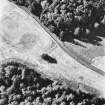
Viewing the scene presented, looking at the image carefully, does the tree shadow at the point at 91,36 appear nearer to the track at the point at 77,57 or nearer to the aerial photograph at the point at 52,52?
the aerial photograph at the point at 52,52

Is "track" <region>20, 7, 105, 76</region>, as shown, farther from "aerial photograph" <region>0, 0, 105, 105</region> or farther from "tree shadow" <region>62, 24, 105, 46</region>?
"tree shadow" <region>62, 24, 105, 46</region>

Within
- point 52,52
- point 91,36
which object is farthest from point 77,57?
point 91,36


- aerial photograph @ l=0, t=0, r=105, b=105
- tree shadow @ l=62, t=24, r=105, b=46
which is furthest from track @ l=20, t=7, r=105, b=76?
tree shadow @ l=62, t=24, r=105, b=46

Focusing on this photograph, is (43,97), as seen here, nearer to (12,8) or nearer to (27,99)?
(27,99)

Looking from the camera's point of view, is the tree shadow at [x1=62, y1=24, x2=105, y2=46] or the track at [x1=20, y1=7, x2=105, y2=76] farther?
the tree shadow at [x1=62, y1=24, x2=105, y2=46]

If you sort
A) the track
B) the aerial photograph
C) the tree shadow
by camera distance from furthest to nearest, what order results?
the tree shadow
the track
the aerial photograph

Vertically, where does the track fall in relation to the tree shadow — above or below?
below

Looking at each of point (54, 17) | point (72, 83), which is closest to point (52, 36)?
point (54, 17)

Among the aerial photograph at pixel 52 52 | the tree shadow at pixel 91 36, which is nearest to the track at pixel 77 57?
the aerial photograph at pixel 52 52

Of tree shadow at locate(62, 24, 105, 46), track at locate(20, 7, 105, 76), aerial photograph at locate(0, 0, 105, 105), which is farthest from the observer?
→ tree shadow at locate(62, 24, 105, 46)
